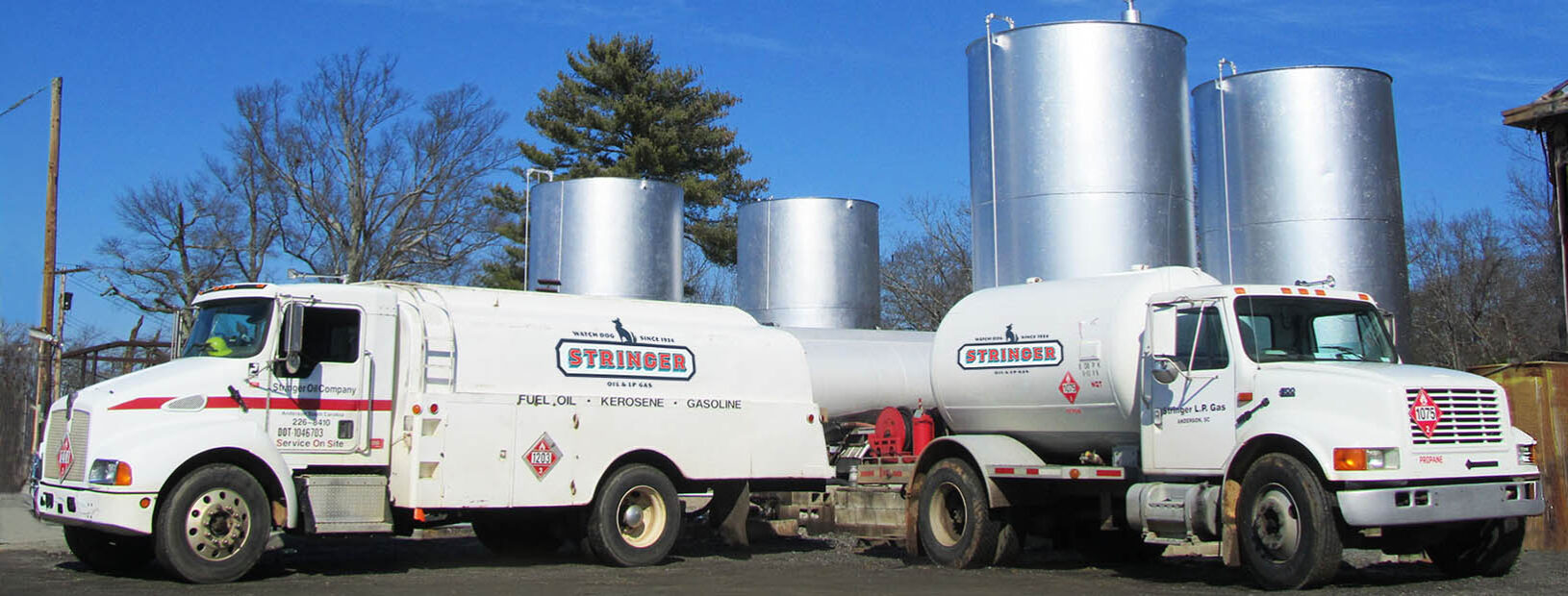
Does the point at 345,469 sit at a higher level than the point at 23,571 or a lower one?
higher

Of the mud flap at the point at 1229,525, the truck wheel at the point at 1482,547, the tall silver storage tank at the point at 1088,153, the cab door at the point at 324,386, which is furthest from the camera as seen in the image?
the tall silver storage tank at the point at 1088,153

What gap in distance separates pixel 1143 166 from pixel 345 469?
9769mm

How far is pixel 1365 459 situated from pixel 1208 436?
161 cm

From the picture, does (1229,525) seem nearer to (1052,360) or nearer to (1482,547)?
(1482,547)

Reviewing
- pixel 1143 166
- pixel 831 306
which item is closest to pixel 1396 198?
pixel 1143 166

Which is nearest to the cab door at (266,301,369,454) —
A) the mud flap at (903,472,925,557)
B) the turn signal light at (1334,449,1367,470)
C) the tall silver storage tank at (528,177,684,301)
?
the mud flap at (903,472,925,557)

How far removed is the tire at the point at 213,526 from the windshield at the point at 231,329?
4.07 feet

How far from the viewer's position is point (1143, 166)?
54.4 ft

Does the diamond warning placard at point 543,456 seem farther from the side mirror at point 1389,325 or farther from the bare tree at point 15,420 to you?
the bare tree at point 15,420

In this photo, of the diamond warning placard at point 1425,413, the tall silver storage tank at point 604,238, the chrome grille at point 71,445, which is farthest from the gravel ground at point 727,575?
the tall silver storage tank at point 604,238

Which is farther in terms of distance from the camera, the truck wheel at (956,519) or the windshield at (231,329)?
the truck wheel at (956,519)

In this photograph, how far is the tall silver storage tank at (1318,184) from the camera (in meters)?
17.2

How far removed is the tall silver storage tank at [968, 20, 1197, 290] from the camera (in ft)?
54.0

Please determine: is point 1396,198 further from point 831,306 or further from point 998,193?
point 831,306
